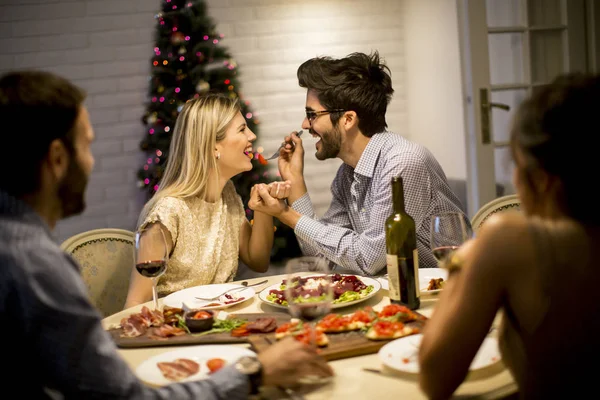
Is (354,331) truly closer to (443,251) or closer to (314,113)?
(443,251)

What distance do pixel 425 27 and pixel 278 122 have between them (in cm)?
143

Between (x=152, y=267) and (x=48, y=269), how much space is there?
2.71 ft

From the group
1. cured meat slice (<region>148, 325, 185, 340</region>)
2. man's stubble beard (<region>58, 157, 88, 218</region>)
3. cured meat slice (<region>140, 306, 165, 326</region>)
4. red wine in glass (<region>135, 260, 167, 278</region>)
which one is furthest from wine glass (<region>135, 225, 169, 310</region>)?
man's stubble beard (<region>58, 157, 88, 218</region>)

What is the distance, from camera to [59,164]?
3.65 ft

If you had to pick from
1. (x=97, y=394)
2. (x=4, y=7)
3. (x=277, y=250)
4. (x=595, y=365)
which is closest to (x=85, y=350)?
(x=97, y=394)

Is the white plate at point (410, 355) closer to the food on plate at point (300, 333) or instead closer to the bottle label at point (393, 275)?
the food on plate at point (300, 333)

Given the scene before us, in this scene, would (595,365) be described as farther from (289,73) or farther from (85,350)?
(289,73)

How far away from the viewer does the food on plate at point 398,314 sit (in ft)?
5.15

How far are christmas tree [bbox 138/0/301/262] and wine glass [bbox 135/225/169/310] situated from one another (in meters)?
2.62

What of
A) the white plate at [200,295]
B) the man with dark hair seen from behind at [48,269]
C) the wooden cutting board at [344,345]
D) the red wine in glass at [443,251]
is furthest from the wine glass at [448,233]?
the man with dark hair seen from behind at [48,269]

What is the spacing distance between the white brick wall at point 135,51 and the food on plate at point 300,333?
3705 mm

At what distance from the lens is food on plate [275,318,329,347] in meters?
1.45

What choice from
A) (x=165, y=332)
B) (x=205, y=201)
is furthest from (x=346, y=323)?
(x=205, y=201)

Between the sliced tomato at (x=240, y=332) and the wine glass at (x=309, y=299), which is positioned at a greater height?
the wine glass at (x=309, y=299)
